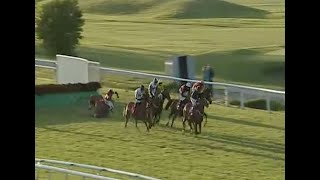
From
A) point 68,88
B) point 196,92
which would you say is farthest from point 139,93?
point 68,88

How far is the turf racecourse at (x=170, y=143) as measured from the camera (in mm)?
1990

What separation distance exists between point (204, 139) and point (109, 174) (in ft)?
2.20

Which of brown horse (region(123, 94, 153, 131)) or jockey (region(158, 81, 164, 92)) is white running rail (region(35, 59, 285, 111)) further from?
brown horse (region(123, 94, 153, 131))

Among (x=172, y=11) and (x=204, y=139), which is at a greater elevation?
(x=172, y=11)

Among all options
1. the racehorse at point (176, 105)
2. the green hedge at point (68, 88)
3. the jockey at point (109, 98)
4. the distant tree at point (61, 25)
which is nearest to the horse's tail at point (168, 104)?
the racehorse at point (176, 105)

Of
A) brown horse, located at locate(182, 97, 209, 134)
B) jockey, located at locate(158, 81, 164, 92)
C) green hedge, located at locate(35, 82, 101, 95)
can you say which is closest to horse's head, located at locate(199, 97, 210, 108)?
brown horse, located at locate(182, 97, 209, 134)

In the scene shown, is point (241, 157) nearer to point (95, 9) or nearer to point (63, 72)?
point (63, 72)

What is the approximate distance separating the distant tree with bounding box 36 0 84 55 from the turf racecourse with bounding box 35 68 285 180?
15 cm

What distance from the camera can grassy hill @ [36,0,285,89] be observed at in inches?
114

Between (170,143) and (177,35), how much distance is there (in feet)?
2.97

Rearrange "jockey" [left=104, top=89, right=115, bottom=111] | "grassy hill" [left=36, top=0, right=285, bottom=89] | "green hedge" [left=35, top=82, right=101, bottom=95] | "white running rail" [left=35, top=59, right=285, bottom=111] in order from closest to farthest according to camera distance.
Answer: "white running rail" [left=35, top=59, right=285, bottom=111], "green hedge" [left=35, top=82, right=101, bottom=95], "jockey" [left=104, top=89, right=115, bottom=111], "grassy hill" [left=36, top=0, right=285, bottom=89]

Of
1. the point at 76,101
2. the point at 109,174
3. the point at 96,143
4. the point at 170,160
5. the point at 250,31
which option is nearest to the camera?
the point at 109,174
